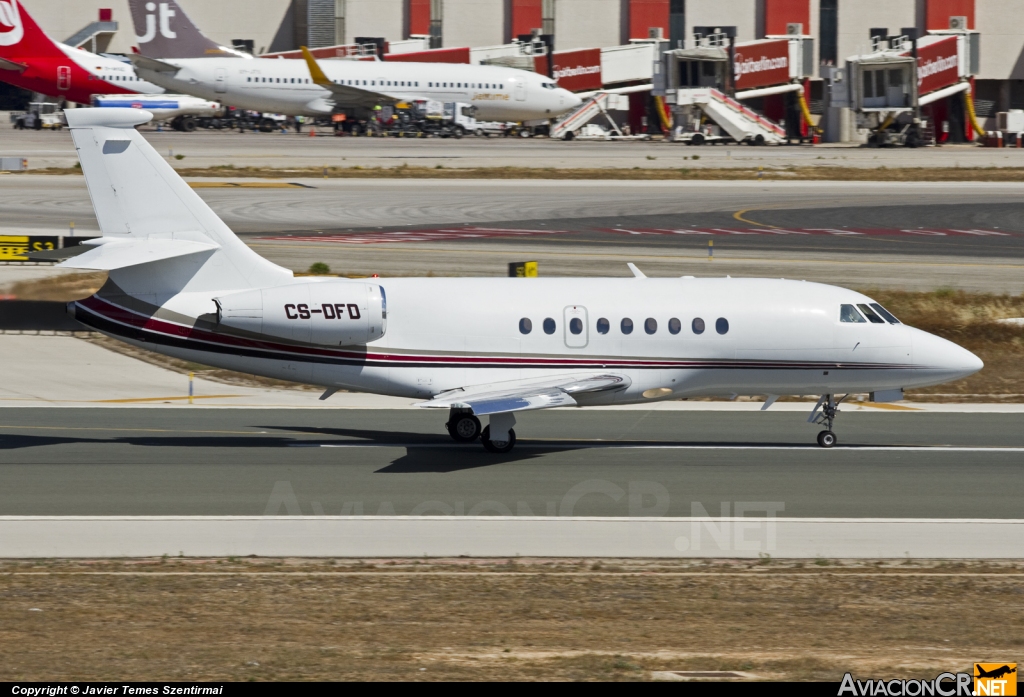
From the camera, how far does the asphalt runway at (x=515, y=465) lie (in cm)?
1895

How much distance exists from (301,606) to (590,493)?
22.8 ft

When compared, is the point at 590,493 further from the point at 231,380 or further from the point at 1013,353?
the point at 1013,353

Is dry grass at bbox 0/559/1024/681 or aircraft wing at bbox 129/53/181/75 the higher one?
aircraft wing at bbox 129/53/181/75

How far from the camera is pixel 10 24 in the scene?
97062mm

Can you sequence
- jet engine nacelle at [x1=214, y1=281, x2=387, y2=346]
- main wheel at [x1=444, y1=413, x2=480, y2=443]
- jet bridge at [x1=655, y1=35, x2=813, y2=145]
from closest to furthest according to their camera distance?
jet engine nacelle at [x1=214, y1=281, x2=387, y2=346] → main wheel at [x1=444, y1=413, x2=480, y2=443] → jet bridge at [x1=655, y1=35, x2=813, y2=145]

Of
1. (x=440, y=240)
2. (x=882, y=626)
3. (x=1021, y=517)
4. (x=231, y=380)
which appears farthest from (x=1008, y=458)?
(x=440, y=240)

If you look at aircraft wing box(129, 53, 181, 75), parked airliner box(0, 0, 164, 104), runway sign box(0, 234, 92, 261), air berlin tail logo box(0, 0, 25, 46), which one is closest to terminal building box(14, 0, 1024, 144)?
parked airliner box(0, 0, 164, 104)

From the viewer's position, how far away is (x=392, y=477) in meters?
20.8

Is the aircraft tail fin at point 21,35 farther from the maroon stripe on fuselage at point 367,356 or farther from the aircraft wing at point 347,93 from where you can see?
the maroon stripe on fuselage at point 367,356

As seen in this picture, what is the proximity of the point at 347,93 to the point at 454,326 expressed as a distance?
251 ft

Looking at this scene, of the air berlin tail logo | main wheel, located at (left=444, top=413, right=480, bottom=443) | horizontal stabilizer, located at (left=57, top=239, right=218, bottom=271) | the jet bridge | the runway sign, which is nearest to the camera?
horizontal stabilizer, located at (left=57, top=239, right=218, bottom=271)

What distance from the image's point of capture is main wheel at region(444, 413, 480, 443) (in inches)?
933

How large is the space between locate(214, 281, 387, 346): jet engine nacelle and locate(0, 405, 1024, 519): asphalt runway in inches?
87.8

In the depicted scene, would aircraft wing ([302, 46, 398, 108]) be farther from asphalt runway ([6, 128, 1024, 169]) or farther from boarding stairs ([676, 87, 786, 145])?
boarding stairs ([676, 87, 786, 145])
